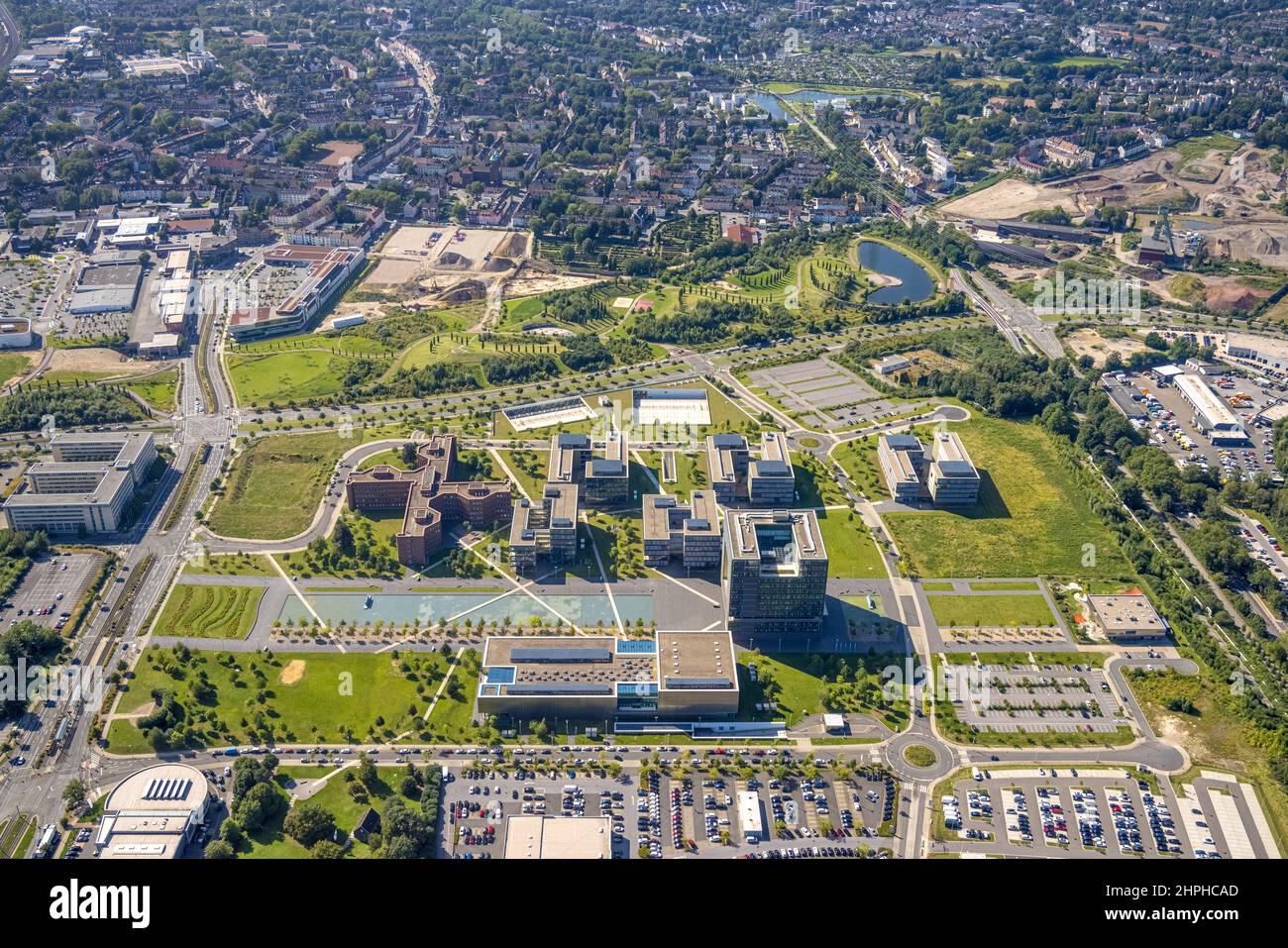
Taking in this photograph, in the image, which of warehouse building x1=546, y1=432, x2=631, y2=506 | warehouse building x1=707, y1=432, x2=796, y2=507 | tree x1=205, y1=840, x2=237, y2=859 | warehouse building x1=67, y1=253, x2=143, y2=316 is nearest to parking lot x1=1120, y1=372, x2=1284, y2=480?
warehouse building x1=707, y1=432, x2=796, y2=507

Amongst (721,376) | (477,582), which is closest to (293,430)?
(477,582)

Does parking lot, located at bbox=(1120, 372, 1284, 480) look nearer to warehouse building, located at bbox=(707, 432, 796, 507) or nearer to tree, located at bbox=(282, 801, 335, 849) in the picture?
warehouse building, located at bbox=(707, 432, 796, 507)

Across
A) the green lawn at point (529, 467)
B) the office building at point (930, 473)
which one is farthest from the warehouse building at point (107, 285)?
the office building at point (930, 473)

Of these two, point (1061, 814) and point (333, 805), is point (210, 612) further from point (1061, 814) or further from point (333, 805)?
point (1061, 814)

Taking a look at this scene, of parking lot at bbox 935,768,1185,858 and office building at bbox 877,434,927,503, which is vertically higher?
office building at bbox 877,434,927,503

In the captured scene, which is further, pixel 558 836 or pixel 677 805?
pixel 677 805

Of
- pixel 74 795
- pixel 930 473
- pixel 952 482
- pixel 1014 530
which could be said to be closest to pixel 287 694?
pixel 74 795
